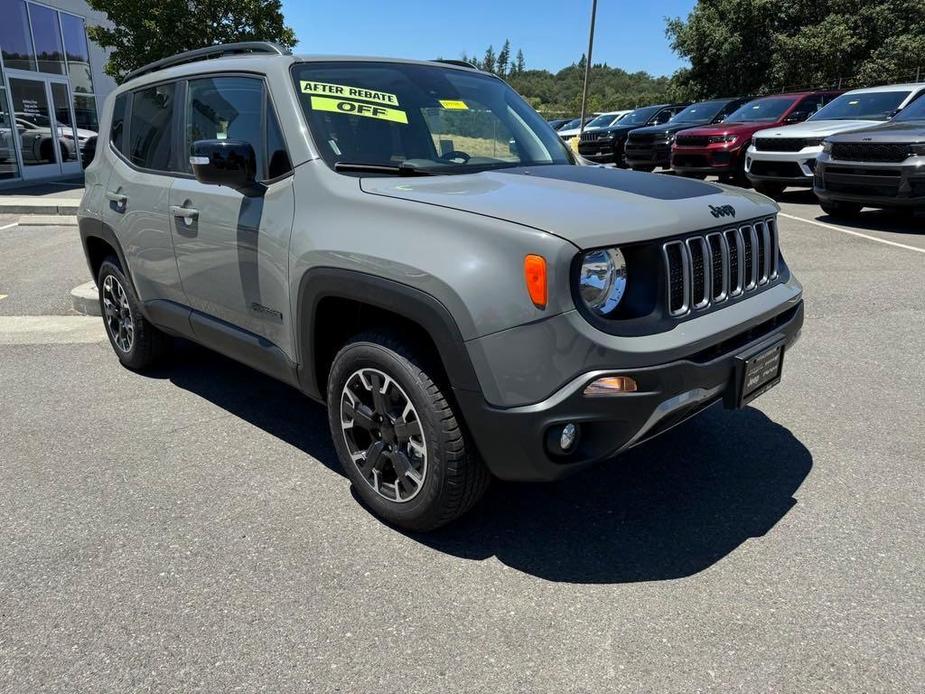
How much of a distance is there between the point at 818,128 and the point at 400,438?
35.5ft

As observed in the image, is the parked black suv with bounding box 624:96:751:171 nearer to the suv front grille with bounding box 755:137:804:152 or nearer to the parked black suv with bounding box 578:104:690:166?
the parked black suv with bounding box 578:104:690:166

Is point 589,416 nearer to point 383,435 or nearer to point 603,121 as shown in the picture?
point 383,435

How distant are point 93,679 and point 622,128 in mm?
18556

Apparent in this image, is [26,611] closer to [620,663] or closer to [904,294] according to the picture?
[620,663]

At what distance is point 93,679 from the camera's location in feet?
7.11

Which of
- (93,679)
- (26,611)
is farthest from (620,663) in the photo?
(26,611)

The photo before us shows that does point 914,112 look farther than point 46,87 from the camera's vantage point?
No

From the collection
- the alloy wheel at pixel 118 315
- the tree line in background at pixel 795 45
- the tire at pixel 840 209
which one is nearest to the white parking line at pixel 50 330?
the alloy wheel at pixel 118 315

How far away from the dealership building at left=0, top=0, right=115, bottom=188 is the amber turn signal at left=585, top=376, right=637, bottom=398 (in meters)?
16.1

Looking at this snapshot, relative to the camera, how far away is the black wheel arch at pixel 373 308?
2422mm

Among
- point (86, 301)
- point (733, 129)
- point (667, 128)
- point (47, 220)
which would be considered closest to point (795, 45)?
point (667, 128)

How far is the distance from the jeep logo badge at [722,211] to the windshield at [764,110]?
1236cm

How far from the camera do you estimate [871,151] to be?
8852 mm

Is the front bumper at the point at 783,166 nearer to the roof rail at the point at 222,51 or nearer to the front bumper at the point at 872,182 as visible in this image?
the front bumper at the point at 872,182
